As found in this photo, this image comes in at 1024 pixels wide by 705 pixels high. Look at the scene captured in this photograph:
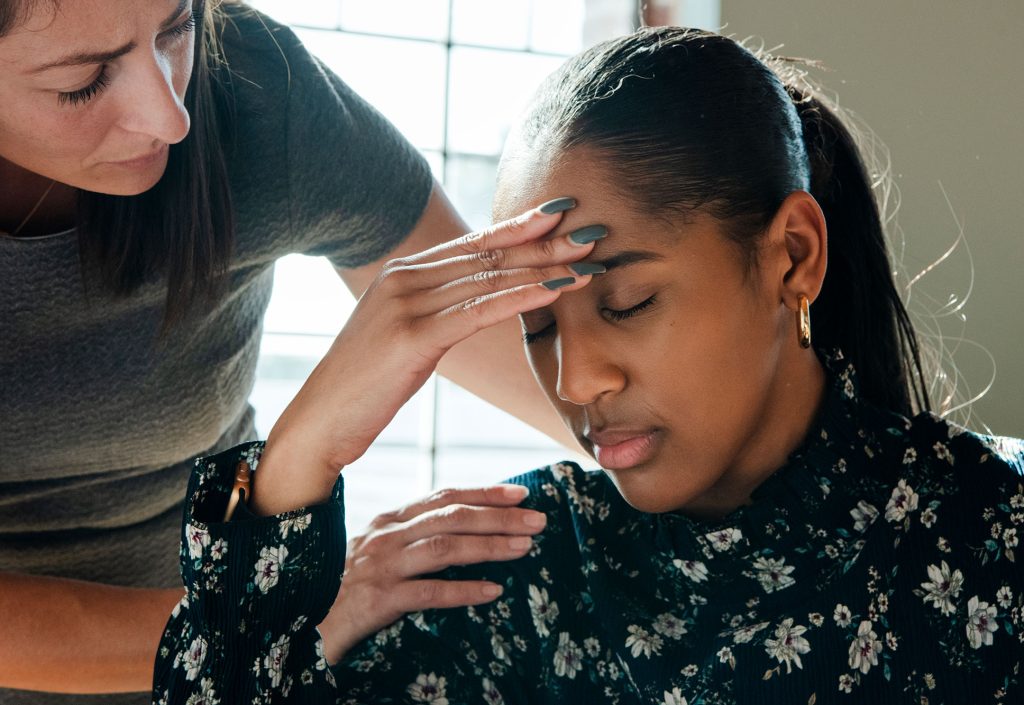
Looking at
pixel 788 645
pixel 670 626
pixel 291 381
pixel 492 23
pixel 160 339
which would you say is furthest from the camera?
pixel 291 381

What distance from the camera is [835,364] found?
1.27 m

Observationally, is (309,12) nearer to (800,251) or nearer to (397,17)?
(397,17)

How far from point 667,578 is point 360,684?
0.38 m

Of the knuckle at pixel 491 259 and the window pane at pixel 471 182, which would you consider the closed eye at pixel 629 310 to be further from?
the window pane at pixel 471 182

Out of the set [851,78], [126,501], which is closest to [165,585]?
[126,501]

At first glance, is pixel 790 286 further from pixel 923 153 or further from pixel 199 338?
pixel 923 153

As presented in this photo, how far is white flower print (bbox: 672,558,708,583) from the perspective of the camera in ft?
3.92

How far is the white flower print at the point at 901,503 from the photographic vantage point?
3.78 ft

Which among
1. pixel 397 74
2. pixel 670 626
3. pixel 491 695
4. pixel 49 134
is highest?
pixel 397 74

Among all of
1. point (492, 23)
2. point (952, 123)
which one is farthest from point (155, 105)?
point (492, 23)

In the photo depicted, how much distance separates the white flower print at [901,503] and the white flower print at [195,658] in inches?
28.1

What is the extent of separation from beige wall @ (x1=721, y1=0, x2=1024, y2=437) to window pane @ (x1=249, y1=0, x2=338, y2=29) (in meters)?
1.51

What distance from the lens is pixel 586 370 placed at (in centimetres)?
110

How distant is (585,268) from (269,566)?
0.44m
